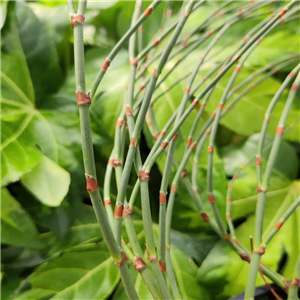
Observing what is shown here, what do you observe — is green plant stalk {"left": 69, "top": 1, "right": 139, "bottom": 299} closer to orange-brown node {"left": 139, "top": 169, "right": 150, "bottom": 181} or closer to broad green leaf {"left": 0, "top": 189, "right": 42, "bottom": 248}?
orange-brown node {"left": 139, "top": 169, "right": 150, "bottom": 181}

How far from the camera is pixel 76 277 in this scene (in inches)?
19.8

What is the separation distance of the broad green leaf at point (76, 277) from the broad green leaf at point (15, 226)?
0.05 m

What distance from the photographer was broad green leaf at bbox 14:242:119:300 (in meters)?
0.48

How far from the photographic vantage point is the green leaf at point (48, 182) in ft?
1.60

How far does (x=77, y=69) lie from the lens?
0.24m

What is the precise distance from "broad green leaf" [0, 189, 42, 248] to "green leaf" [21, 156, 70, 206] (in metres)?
0.06

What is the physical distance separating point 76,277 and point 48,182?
0.55 ft

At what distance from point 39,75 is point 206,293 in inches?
21.5

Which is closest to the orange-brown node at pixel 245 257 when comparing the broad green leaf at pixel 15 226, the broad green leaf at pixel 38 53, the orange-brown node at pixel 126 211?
the orange-brown node at pixel 126 211

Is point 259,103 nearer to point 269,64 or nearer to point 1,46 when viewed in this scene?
point 269,64

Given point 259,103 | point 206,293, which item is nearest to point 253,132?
point 259,103

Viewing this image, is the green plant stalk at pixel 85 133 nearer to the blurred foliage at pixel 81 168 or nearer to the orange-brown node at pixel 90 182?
the orange-brown node at pixel 90 182

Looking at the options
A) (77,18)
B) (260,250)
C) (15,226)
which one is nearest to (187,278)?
(260,250)

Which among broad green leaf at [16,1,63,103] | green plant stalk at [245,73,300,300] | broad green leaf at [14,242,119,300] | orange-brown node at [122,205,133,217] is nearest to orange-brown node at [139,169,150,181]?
orange-brown node at [122,205,133,217]
